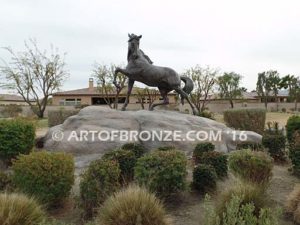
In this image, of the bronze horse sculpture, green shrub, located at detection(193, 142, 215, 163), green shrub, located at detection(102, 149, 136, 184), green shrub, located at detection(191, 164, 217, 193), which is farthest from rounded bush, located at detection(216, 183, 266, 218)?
the bronze horse sculpture

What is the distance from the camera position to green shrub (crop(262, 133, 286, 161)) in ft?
30.2

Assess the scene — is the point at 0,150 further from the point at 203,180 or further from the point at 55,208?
the point at 203,180

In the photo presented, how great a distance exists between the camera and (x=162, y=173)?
5.66 meters

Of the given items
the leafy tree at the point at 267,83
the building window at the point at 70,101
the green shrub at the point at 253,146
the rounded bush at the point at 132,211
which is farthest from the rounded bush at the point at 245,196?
the leafy tree at the point at 267,83

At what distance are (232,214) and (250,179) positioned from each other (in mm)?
2509

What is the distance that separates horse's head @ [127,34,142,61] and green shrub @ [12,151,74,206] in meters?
4.89

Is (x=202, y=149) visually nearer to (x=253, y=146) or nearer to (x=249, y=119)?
(x=253, y=146)

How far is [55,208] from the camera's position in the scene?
5801mm

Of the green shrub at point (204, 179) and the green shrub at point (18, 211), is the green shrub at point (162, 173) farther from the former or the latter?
the green shrub at point (18, 211)

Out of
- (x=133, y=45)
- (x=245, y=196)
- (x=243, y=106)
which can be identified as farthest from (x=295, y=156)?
(x=243, y=106)

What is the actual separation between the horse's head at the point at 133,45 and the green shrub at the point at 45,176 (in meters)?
4.89

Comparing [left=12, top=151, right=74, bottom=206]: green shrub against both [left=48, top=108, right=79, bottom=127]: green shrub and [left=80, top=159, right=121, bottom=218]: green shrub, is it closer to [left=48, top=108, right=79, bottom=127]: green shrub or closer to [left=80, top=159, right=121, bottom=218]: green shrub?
[left=80, top=159, right=121, bottom=218]: green shrub

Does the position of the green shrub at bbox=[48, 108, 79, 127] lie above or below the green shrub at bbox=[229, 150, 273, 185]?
above

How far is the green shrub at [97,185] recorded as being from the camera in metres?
5.24
